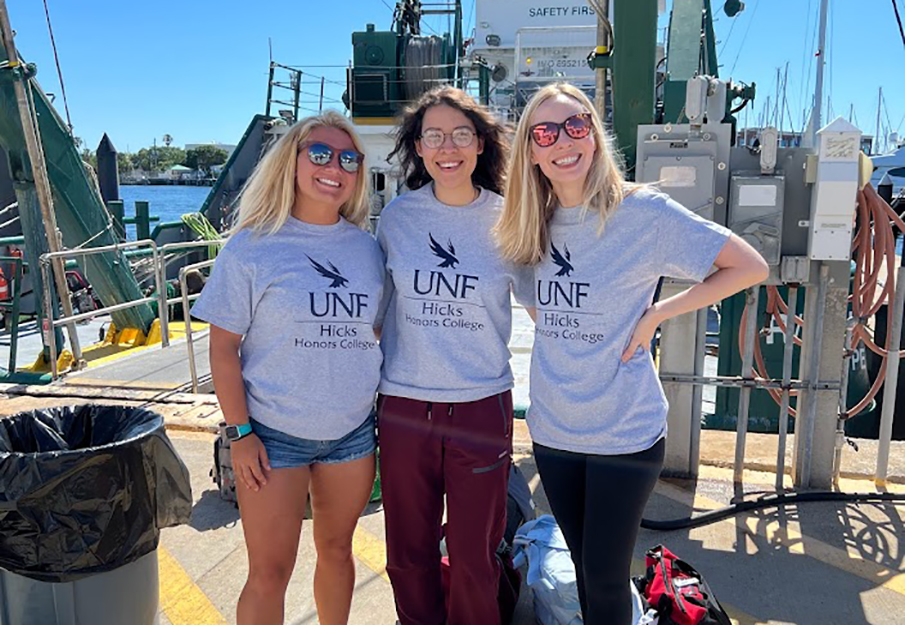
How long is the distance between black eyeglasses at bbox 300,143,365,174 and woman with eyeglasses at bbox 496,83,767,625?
1.65ft

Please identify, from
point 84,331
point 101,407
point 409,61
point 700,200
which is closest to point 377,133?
point 409,61

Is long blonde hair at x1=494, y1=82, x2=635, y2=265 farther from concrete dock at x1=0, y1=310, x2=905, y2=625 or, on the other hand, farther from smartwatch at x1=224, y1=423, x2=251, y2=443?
concrete dock at x1=0, y1=310, x2=905, y2=625

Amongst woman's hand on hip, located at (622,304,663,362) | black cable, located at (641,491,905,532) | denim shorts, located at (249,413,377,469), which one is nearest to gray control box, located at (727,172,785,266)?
black cable, located at (641,491,905,532)

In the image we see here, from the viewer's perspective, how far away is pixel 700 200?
347 cm

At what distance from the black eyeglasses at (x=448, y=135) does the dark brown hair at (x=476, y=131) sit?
2.7 inches

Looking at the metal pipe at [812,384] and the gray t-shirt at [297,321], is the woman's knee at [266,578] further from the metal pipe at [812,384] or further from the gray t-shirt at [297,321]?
the metal pipe at [812,384]

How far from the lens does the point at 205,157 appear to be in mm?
106625

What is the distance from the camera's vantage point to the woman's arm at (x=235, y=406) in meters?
2.04

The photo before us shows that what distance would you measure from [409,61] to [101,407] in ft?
43.4

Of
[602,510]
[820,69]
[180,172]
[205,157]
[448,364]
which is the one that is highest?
[205,157]

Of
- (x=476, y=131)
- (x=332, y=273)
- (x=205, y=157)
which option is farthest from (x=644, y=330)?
(x=205, y=157)

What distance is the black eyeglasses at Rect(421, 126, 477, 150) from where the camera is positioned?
214cm

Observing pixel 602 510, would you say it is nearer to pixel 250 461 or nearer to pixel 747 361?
pixel 250 461

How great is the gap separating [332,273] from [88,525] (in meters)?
1.01
